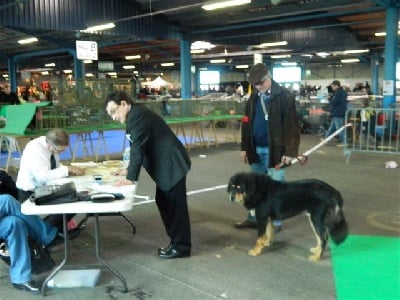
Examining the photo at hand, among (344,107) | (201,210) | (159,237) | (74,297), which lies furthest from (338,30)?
(74,297)

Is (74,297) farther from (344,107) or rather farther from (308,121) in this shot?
(308,121)

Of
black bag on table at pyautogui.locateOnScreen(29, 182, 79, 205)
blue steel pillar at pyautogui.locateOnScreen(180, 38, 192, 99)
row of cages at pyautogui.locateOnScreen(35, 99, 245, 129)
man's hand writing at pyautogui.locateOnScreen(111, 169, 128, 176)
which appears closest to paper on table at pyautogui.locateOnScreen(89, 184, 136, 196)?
black bag on table at pyautogui.locateOnScreen(29, 182, 79, 205)

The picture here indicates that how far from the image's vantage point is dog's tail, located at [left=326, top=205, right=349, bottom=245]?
3.89 metres

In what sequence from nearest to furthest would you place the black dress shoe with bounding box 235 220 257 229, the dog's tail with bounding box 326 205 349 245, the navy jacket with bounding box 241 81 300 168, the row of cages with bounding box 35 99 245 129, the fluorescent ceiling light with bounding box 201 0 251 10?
the dog's tail with bounding box 326 205 349 245 < the navy jacket with bounding box 241 81 300 168 < the black dress shoe with bounding box 235 220 257 229 < the row of cages with bounding box 35 99 245 129 < the fluorescent ceiling light with bounding box 201 0 251 10

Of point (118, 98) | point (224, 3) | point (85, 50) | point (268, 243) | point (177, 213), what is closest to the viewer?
point (118, 98)

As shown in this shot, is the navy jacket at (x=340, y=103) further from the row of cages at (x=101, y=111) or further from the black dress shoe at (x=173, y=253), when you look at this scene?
the black dress shoe at (x=173, y=253)

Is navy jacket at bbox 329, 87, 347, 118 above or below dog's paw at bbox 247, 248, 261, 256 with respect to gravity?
above

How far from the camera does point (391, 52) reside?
480 inches

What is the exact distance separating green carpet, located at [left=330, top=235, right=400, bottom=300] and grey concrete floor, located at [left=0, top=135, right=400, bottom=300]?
11 cm

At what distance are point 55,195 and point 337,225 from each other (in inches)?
95.8

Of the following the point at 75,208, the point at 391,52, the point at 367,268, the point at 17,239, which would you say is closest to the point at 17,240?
the point at 17,239

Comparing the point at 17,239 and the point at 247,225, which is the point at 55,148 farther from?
the point at 247,225

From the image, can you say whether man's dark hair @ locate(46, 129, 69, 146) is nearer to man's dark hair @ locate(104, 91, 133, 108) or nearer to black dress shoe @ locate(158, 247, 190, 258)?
man's dark hair @ locate(104, 91, 133, 108)

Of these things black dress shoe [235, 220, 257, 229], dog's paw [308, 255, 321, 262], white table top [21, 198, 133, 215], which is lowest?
dog's paw [308, 255, 321, 262]
